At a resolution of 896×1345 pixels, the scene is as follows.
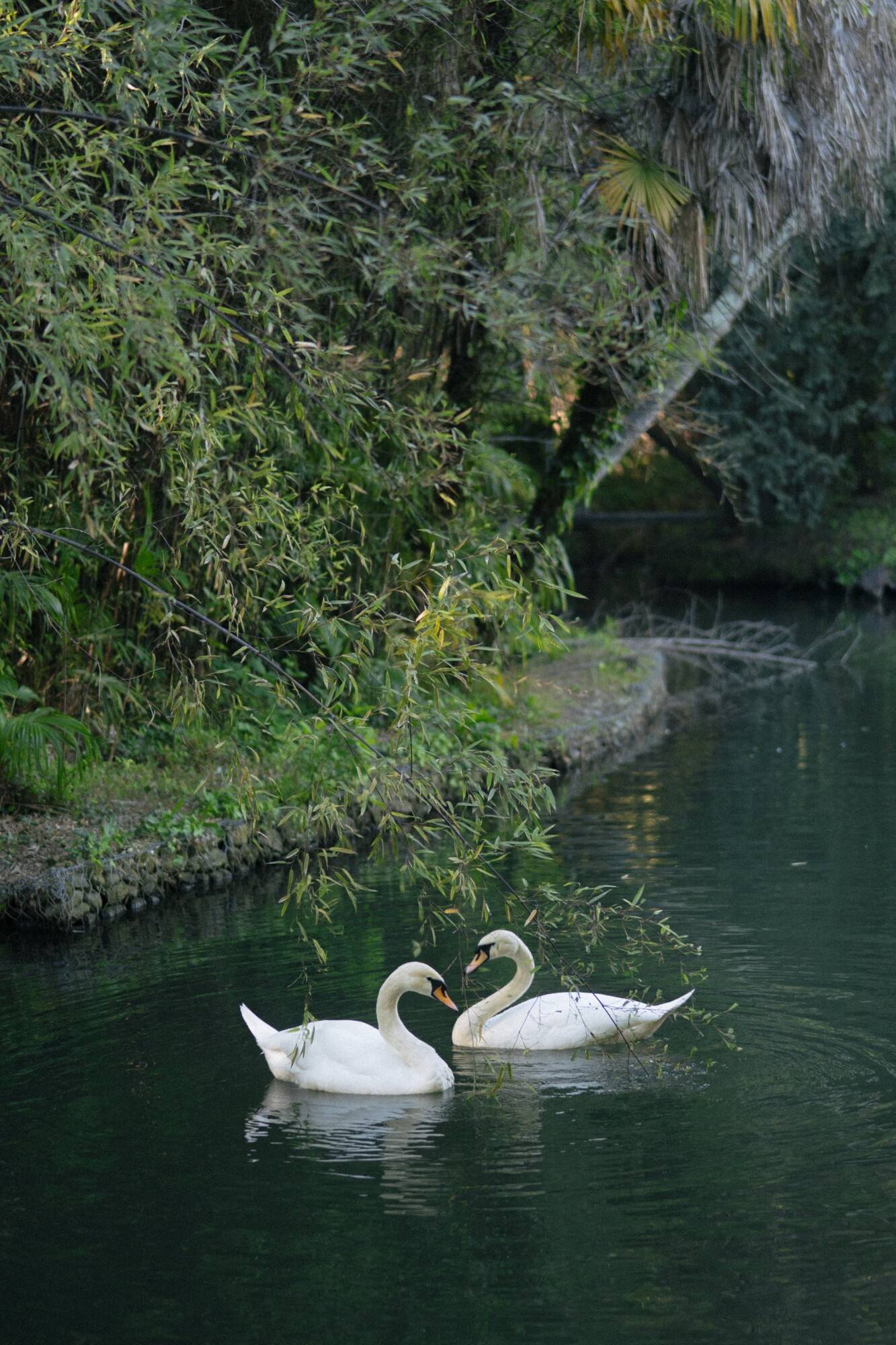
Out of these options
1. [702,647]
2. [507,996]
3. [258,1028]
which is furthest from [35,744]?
[702,647]

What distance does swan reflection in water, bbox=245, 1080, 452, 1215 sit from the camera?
581 cm

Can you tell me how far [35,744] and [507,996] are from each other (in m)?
3.43

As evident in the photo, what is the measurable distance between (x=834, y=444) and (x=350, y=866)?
22908 millimetres

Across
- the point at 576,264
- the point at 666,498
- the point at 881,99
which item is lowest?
the point at 666,498

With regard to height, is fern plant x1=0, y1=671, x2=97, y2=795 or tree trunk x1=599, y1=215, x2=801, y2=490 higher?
tree trunk x1=599, y1=215, x2=801, y2=490

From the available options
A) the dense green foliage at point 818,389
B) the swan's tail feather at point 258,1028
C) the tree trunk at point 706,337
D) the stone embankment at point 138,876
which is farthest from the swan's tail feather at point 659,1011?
the dense green foliage at point 818,389

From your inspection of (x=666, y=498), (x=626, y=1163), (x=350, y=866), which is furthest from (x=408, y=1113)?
(x=666, y=498)

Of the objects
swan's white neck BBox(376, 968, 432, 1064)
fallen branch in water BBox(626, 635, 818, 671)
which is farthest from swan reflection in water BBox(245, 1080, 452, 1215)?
fallen branch in water BBox(626, 635, 818, 671)

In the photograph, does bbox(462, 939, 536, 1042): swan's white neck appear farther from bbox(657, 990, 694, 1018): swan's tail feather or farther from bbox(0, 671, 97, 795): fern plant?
bbox(0, 671, 97, 795): fern plant

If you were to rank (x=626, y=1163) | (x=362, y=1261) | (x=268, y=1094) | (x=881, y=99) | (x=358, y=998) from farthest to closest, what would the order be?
1. (x=881, y=99)
2. (x=358, y=998)
3. (x=268, y=1094)
4. (x=626, y=1163)
5. (x=362, y=1261)

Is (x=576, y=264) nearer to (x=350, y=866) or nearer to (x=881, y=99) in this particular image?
(x=881, y=99)

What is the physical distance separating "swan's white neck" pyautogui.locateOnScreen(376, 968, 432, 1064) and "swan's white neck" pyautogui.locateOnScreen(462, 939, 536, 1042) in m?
0.56

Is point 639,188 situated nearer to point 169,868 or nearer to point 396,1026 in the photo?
point 169,868

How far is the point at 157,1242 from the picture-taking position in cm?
541
